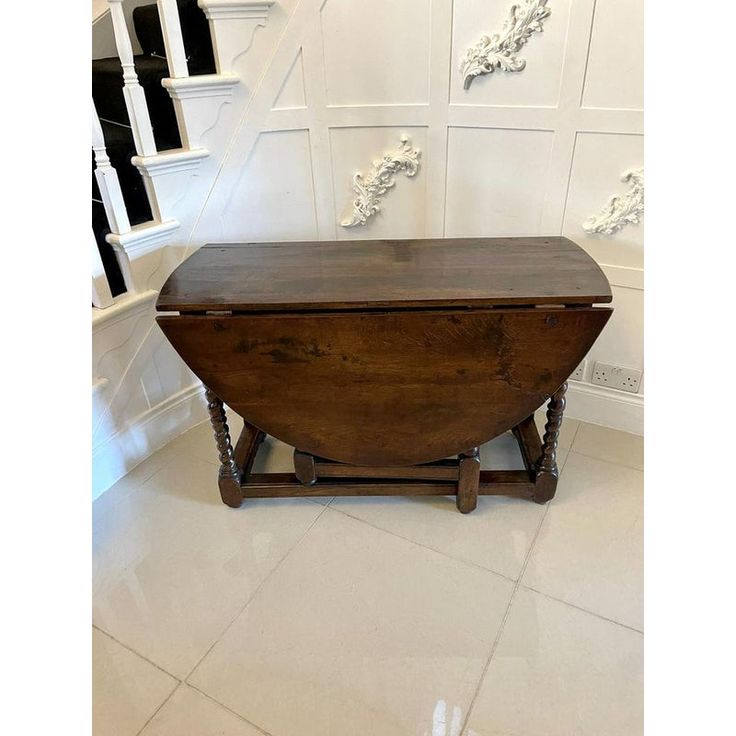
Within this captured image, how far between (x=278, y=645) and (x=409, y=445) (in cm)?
59

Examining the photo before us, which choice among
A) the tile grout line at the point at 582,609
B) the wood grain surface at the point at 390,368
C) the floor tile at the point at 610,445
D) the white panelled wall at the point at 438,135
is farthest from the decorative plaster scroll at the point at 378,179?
the tile grout line at the point at 582,609

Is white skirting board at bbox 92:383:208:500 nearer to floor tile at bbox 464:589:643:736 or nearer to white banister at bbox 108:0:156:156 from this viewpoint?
white banister at bbox 108:0:156:156

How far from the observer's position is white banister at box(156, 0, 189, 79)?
4.62 ft

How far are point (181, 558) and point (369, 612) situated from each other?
0.55 meters

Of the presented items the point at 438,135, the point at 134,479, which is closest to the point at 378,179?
the point at 438,135

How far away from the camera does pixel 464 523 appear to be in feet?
4.96

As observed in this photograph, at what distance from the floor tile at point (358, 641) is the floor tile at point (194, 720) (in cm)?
2

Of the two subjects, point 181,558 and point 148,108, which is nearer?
point 181,558

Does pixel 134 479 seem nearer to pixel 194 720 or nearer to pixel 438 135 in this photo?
pixel 194 720

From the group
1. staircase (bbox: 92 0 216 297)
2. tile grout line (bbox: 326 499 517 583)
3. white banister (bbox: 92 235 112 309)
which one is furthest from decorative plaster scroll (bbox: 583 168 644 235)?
white banister (bbox: 92 235 112 309)

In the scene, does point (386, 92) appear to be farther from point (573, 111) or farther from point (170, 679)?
point (170, 679)

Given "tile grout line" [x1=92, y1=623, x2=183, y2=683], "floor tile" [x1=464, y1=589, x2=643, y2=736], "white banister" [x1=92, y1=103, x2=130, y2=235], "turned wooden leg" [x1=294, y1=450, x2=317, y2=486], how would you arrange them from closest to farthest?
"floor tile" [x1=464, y1=589, x2=643, y2=736] → "tile grout line" [x1=92, y1=623, x2=183, y2=683] → "white banister" [x1=92, y1=103, x2=130, y2=235] → "turned wooden leg" [x1=294, y1=450, x2=317, y2=486]

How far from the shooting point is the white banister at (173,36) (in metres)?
1.41

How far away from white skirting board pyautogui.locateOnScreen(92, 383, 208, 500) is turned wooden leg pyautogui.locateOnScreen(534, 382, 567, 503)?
124 cm
